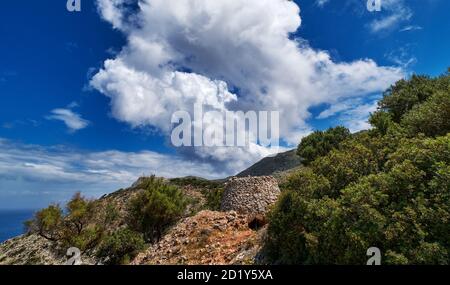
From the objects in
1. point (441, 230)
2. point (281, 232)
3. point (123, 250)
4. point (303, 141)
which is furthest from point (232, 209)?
point (303, 141)

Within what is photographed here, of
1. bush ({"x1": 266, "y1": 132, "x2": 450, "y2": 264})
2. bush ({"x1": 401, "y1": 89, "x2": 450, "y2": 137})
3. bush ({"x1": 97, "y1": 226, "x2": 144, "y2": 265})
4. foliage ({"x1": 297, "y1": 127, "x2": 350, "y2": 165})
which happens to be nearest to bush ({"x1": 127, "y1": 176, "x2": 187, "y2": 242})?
bush ({"x1": 97, "y1": 226, "x2": 144, "y2": 265})

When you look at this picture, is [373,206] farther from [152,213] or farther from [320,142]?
[320,142]

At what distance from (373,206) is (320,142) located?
33.4 m

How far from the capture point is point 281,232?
13.1 metres

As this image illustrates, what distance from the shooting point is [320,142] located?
41156 mm

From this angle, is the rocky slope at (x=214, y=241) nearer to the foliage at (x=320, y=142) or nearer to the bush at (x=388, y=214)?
the bush at (x=388, y=214)

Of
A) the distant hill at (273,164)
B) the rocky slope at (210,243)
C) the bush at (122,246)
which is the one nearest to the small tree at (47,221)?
the bush at (122,246)

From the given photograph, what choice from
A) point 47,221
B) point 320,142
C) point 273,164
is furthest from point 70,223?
point 273,164

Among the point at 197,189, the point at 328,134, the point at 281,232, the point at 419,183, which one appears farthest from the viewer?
the point at 197,189

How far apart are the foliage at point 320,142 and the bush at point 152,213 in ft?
56.4

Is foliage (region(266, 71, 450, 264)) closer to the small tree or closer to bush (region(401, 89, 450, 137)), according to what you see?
bush (region(401, 89, 450, 137))

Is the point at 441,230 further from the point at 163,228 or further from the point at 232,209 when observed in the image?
the point at 163,228

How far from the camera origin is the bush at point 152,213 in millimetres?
31719

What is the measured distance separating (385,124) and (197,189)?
47337 millimetres
